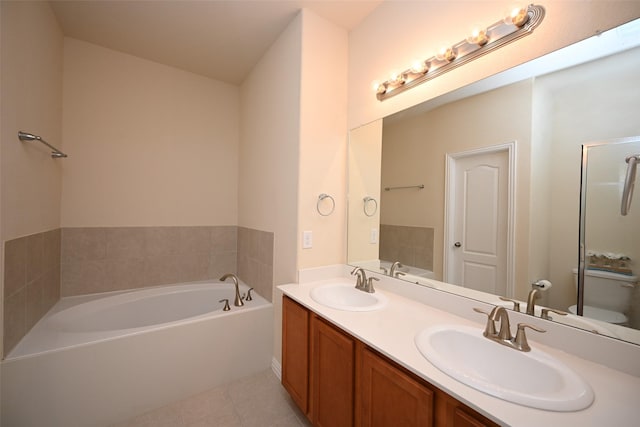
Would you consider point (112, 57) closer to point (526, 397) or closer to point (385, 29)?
point (385, 29)

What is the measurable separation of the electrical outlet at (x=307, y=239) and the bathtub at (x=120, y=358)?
710 mm

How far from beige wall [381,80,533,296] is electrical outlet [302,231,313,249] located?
545 millimetres

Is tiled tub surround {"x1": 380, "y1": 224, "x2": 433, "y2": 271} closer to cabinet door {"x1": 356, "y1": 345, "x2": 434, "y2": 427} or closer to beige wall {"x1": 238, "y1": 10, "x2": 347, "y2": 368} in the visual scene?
beige wall {"x1": 238, "y1": 10, "x2": 347, "y2": 368}

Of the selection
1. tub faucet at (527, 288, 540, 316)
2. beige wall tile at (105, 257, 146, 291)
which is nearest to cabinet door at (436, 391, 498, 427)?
tub faucet at (527, 288, 540, 316)

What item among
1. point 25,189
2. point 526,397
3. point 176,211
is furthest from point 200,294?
point 526,397

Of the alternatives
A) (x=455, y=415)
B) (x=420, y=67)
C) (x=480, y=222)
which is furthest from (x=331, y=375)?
(x=420, y=67)

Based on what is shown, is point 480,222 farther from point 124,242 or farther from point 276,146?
point 124,242

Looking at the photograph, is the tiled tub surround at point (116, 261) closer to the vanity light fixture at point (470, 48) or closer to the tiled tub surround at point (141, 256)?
the tiled tub surround at point (141, 256)

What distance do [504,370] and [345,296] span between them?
0.95 meters

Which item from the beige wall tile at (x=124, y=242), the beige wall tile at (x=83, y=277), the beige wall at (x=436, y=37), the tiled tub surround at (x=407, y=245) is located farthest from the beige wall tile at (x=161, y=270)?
the beige wall at (x=436, y=37)

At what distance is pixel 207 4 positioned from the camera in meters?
1.75

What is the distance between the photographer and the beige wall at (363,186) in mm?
1827

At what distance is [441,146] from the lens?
1.45 meters

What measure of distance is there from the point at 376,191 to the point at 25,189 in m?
2.24
